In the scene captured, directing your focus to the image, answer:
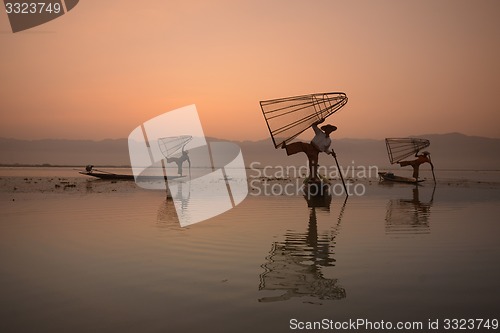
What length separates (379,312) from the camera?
4.92 m

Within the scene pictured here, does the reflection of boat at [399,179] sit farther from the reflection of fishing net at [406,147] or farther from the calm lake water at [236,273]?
the calm lake water at [236,273]

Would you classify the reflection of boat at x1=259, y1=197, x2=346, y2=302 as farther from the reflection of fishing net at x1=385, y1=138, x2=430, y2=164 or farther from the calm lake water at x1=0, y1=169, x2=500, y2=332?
the reflection of fishing net at x1=385, y1=138, x2=430, y2=164

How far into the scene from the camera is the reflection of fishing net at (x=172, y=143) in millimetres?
38672

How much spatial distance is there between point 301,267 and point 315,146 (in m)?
17.2

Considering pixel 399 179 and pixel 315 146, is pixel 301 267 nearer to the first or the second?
pixel 315 146

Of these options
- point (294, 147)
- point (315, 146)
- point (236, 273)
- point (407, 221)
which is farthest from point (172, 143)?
point (236, 273)

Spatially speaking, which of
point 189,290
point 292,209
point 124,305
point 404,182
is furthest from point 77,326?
point 404,182

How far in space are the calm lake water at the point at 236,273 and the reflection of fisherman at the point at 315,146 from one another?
36.3 ft

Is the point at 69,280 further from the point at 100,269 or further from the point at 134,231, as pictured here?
the point at 134,231

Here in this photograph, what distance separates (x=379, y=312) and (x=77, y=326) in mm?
3700

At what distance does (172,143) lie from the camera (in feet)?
129

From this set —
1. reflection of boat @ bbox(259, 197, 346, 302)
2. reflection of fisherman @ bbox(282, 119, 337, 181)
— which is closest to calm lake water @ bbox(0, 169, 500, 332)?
reflection of boat @ bbox(259, 197, 346, 302)

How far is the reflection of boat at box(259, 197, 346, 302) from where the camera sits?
572cm

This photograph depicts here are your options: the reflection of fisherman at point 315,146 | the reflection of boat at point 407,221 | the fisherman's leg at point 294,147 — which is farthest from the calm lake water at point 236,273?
the fisherman's leg at point 294,147
